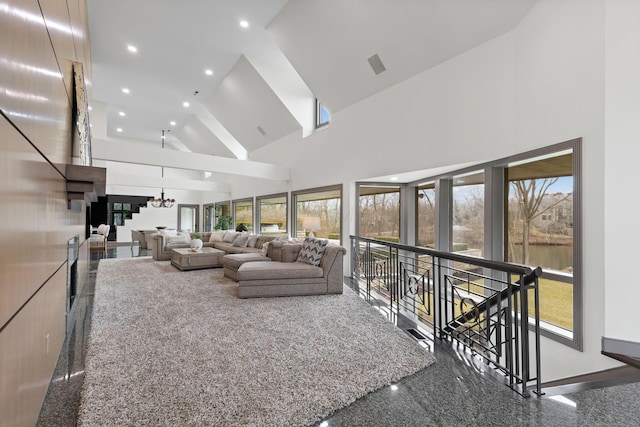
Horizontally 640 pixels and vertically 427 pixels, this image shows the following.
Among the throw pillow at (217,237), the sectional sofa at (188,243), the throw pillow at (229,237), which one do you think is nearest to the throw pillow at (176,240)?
the sectional sofa at (188,243)

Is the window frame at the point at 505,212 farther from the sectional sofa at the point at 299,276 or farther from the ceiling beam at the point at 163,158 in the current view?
the ceiling beam at the point at 163,158

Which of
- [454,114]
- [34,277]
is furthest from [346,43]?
[34,277]

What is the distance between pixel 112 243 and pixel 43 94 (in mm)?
12695

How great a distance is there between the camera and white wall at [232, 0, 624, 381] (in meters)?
2.57

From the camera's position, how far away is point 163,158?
6012mm

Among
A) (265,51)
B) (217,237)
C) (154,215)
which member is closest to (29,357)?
(265,51)

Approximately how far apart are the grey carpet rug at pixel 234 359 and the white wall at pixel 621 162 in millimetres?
1685

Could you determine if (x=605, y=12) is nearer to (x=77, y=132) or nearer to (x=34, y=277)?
(x=34, y=277)

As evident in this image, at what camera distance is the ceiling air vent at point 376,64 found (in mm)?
4795

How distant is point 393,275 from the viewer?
381 cm

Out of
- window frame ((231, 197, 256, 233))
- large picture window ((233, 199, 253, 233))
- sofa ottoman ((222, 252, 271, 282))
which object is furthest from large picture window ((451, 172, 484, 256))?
large picture window ((233, 199, 253, 233))

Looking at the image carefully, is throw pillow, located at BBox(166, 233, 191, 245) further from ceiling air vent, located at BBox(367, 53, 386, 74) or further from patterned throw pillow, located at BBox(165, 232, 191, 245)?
ceiling air vent, located at BBox(367, 53, 386, 74)

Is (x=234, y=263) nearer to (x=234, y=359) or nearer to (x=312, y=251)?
(x=312, y=251)

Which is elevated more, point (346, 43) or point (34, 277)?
point (346, 43)
